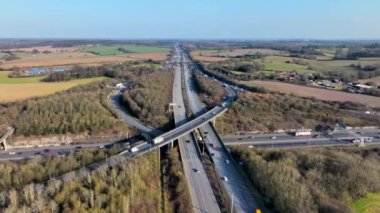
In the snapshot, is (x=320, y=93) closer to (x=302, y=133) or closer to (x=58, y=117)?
(x=302, y=133)

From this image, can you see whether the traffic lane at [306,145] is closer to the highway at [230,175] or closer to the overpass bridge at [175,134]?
the highway at [230,175]

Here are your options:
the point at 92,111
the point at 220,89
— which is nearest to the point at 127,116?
the point at 92,111

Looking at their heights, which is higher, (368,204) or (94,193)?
(94,193)

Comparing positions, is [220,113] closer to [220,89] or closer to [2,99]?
[220,89]

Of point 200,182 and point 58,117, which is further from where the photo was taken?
point 58,117

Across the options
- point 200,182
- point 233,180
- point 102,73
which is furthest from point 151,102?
point 102,73

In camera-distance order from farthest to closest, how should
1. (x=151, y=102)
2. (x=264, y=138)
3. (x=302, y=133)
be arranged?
(x=151, y=102), (x=302, y=133), (x=264, y=138)

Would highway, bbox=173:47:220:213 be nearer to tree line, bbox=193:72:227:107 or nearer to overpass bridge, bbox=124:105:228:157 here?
overpass bridge, bbox=124:105:228:157

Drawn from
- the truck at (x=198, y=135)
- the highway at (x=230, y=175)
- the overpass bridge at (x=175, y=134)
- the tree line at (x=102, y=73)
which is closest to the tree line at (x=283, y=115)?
the overpass bridge at (x=175, y=134)
